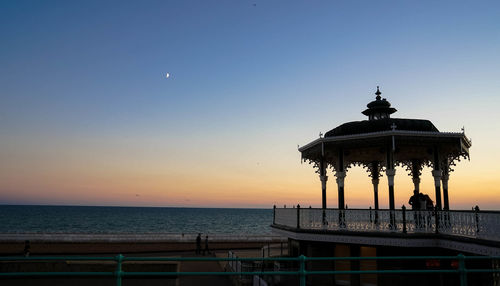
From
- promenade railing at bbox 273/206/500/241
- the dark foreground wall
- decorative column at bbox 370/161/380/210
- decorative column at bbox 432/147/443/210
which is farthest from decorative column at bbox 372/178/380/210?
the dark foreground wall

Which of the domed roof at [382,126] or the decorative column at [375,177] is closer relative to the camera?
the domed roof at [382,126]

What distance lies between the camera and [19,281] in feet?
70.3

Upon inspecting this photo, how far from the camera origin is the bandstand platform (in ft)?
42.6

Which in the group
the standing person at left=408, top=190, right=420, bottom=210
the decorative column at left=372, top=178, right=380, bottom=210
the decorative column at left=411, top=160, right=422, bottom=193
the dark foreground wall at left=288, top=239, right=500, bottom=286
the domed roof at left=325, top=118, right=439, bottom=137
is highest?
the domed roof at left=325, top=118, right=439, bottom=137

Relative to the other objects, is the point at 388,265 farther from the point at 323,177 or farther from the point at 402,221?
the point at 323,177

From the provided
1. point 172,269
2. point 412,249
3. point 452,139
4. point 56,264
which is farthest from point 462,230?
point 56,264

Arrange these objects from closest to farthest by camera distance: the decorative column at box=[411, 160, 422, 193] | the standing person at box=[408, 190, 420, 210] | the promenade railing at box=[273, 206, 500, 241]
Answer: the promenade railing at box=[273, 206, 500, 241], the standing person at box=[408, 190, 420, 210], the decorative column at box=[411, 160, 422, 193]

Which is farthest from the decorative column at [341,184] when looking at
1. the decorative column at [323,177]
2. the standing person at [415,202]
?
the standing person at [415,202]

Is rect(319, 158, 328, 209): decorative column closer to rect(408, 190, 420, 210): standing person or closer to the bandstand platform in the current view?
the bandstand platform

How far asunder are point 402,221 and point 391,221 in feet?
1.57

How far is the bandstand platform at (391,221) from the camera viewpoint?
42.6 feet

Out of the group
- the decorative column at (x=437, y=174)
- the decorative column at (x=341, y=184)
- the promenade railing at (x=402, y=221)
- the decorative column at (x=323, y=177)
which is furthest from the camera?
the decorative column at (x=323, y=177)

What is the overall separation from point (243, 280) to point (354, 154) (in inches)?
350

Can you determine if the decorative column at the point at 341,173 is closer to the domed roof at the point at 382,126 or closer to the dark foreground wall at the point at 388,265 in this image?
the domed roof at the point at 382,126
